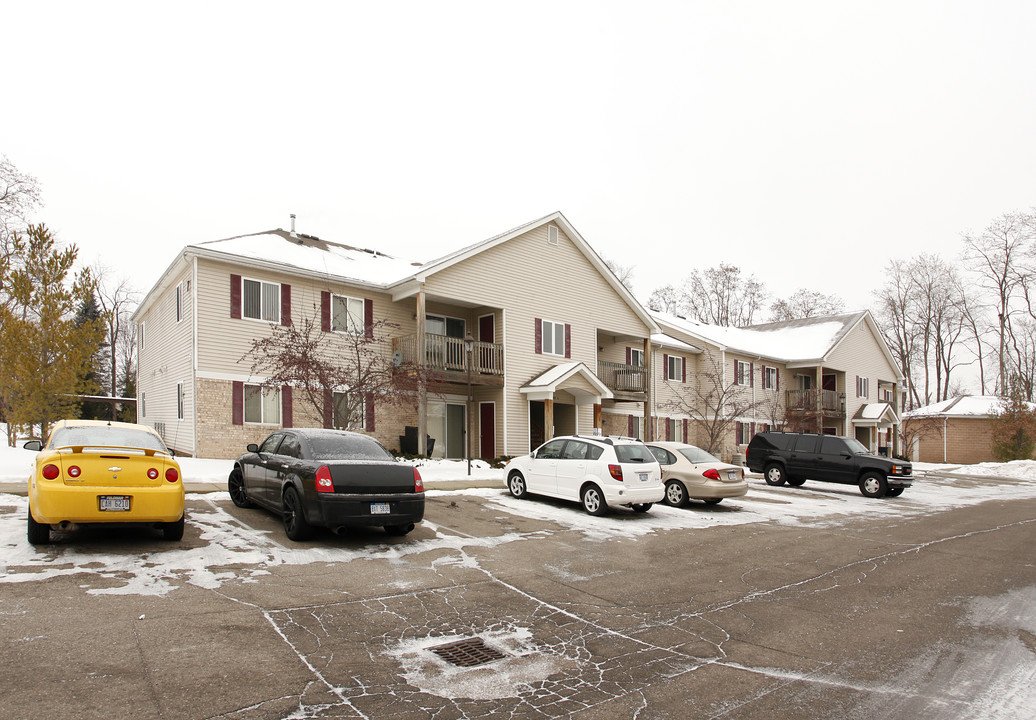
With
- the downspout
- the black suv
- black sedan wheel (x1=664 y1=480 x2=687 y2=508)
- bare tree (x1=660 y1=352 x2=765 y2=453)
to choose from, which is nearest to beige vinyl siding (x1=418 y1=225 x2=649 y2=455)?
the downspout

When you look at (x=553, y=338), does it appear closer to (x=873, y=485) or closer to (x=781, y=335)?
(x=873, y=485)

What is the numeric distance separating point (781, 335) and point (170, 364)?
3751 cm

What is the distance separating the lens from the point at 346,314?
21469 mm

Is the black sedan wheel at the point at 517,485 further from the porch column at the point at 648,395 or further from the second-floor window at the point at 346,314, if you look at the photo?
the porch column at the point at 648,395

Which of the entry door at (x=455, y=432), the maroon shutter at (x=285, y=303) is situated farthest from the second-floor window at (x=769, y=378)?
the maroon shutter at (x=285, y=303)

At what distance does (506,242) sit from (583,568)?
17795mm

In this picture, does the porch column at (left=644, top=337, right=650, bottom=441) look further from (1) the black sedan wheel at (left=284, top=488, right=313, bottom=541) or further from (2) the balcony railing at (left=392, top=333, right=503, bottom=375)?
(1) the black sedan wheel at (left=284, top=488, right=313, bottom=541)

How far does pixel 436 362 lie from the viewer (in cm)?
2209

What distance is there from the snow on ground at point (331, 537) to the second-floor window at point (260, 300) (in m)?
4.33

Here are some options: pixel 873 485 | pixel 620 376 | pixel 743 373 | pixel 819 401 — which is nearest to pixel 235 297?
pixel 620 376

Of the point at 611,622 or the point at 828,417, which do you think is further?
the point at 828,417

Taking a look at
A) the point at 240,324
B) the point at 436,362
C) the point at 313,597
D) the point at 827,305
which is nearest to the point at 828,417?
the point at 827,305

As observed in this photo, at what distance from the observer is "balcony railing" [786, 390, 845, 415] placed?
39.1 meters

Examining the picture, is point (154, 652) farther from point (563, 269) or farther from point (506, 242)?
point (563, 269)
